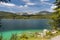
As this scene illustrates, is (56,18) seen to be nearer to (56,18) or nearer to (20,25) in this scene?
(56,18)

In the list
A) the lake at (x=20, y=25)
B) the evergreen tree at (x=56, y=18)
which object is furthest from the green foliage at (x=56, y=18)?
the lake at (x=20, y=25)

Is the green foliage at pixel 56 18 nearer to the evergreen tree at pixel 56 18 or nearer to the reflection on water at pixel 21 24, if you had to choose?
the evergreen tree at pixel 56 18

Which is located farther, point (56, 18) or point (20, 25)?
point (20, 25)

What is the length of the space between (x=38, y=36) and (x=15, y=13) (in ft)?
4.92

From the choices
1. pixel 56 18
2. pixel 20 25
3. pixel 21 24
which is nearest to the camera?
pixel 56 18

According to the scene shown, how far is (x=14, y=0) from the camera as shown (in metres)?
8.51

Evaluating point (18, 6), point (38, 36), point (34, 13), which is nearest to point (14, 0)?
point (18, 6)

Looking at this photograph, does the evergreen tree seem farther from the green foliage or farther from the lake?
the lake

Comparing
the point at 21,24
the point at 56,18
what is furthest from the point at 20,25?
the point at 56,18

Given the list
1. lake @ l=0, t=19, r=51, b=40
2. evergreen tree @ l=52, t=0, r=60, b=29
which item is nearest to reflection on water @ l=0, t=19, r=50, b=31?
lake @ l=0, t=19, r=51, b=40

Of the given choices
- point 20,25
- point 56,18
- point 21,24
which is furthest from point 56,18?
point 20,25

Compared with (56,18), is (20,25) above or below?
below

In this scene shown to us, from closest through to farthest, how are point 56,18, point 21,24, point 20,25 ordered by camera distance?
point 56,18, point 21,24, point 20,25

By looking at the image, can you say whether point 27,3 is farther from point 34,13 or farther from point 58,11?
point 58,11
